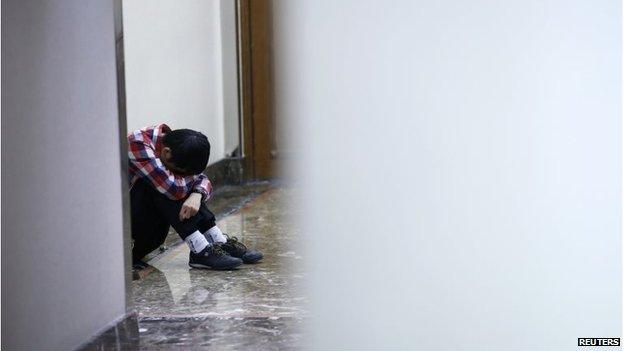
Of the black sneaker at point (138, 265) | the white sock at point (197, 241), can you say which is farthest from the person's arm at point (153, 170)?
the black sneaker at point (138, 265)

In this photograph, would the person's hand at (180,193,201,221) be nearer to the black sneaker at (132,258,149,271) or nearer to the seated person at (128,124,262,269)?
the seated person at (128,124,262,269)

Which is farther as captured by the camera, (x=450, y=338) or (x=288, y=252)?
(x=288, y=252)

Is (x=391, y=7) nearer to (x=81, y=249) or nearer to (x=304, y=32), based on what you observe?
(x=304, y=32)

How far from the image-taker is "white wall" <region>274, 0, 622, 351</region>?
81.0 inches

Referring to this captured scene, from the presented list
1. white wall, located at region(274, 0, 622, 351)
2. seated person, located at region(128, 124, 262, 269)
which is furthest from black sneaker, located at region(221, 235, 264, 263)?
white wall, located at region(274, 0, 622, 351)

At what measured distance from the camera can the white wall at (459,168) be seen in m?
2.06

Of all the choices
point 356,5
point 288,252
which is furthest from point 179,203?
point 356,5

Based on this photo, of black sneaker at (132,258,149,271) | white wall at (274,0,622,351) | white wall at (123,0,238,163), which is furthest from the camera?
white wall at (123,0,238,163)

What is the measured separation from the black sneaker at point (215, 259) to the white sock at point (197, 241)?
0.04 ft

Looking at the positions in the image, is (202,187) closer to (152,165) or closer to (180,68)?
(152,165)

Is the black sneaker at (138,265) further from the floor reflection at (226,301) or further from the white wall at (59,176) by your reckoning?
the white wall at (59,176)

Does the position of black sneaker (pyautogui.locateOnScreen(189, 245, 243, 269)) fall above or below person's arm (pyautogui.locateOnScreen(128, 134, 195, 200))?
below

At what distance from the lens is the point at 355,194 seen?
211 cm

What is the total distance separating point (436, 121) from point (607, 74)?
322 mm
